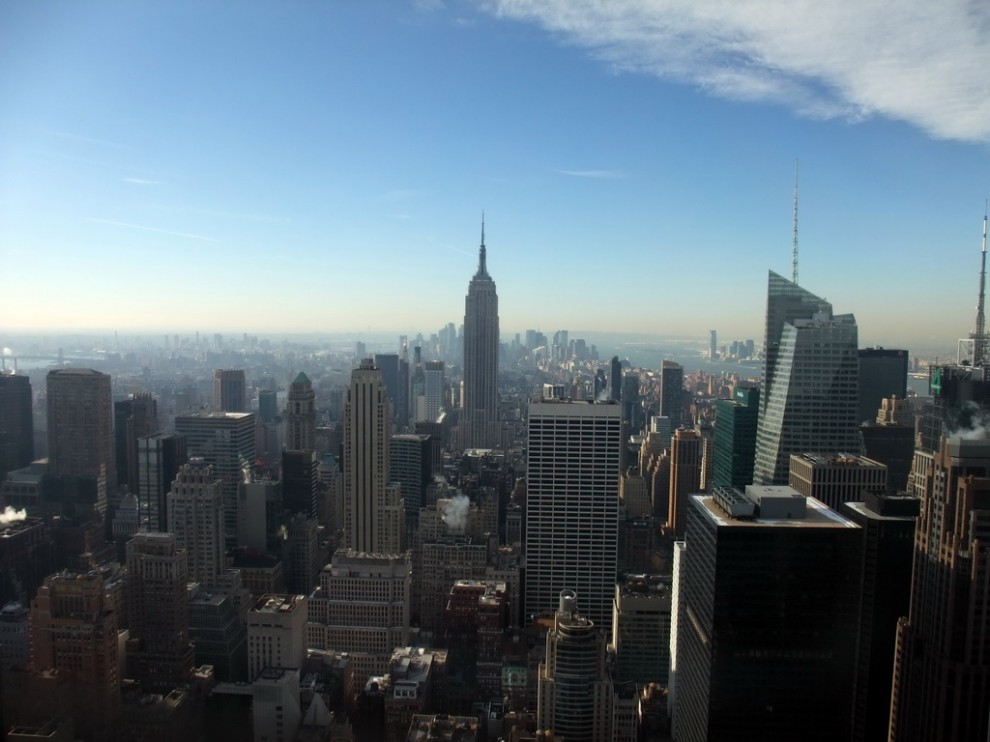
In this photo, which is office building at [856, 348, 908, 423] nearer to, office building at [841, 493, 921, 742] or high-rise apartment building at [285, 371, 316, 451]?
office building at [841, 493, 921, 742]

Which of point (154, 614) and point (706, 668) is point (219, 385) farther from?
point (706, 668)

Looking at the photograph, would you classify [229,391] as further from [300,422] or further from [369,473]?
[369,473]

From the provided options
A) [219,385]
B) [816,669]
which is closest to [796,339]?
[816,669]

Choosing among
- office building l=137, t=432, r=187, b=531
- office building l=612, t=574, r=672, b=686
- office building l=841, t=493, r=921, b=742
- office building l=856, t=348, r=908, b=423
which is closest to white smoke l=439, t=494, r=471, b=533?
Result: office building l=612, t=574, r=672, b=686

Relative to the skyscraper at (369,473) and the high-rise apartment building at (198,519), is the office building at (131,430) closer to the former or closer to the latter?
the high-rise apartment building at (198,519)

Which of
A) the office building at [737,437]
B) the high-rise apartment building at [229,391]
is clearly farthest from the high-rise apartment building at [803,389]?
the high-rise apartment building at [229,391]

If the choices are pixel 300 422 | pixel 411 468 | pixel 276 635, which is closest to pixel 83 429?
pixel 300 422
